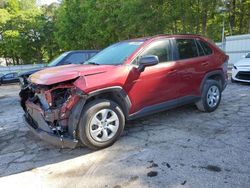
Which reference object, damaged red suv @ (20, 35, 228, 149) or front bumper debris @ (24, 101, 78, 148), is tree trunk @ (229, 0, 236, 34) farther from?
front bumper debris @ (24, 101, 78, 148)

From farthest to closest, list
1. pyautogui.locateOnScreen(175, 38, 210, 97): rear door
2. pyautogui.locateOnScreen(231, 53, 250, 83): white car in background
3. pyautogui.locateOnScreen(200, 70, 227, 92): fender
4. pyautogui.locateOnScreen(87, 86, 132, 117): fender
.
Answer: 1. pyautogui.locateOnScreen(231, 53, 250, 83): white car in background
2. pyautogui.locateOnScreen(200, 70, 227, 92): fender
3. pyautogui.locateOnScreen(175, 38, 210, 97): rear door
4. pyautogui.locateOnScreen(87, 86, 132, 117): fender

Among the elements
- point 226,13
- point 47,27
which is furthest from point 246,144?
point 47,27

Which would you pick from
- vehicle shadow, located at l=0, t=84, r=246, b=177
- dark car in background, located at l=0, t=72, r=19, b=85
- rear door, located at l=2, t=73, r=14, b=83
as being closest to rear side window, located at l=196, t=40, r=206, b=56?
vehicle shadow, located at l=0, t=84, r=246, b=177

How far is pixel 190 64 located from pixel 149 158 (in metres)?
2.36

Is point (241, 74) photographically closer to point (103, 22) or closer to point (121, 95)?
point (121, 95)

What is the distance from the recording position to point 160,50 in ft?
16.8

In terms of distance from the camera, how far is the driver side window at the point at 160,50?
495 centimetres

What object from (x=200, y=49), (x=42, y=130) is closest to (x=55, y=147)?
(x=42, y=130)

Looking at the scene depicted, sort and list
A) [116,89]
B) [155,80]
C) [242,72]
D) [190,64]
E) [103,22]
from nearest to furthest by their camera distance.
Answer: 1. [116,89]
2. [155,80]
3. [190,64]
4. [242,72]
5. [103,22]

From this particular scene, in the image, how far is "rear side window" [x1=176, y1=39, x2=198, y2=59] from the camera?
5441 mm

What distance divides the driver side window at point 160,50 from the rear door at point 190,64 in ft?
0.77

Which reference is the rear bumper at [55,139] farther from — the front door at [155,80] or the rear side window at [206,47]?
the rear side window at [206,47]

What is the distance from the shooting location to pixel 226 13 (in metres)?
21.9

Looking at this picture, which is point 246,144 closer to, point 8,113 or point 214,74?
point 214,74
